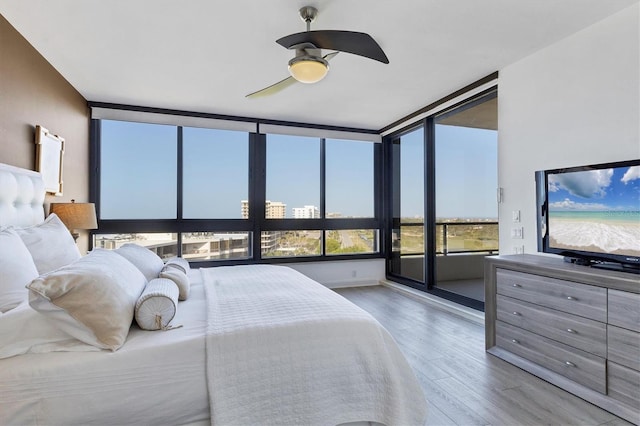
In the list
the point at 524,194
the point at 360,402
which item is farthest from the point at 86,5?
the point at 524,194

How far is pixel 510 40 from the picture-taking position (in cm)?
274

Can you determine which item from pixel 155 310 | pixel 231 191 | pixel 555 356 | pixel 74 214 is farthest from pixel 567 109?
pixel 74 214

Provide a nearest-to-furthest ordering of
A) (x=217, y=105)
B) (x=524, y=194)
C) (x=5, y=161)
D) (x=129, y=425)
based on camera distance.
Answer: (x=129, y=425), (x=5, y=161), (x=524, y=194), (x=217, y=105)

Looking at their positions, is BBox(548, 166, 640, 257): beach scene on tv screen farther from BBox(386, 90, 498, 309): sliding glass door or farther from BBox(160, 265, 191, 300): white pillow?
BBox(160, 265, 191, 300): white pillow

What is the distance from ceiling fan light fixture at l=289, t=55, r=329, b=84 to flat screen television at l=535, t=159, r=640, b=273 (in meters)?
1.98

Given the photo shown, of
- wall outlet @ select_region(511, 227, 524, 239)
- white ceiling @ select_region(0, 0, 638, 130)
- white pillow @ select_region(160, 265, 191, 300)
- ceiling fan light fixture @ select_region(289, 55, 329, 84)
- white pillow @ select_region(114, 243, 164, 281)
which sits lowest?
white pillow @ select_region(160, 265, 191, 300)

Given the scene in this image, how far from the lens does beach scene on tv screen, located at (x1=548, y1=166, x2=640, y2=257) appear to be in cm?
212

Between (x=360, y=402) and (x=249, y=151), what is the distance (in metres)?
4.12

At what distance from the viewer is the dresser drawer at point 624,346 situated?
1.86m

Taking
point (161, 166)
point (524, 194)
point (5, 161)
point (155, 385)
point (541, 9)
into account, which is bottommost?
point (155, 385)

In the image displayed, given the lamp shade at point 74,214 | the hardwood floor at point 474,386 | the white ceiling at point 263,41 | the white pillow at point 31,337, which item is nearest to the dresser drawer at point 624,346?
the hardwood floor at point 474,386

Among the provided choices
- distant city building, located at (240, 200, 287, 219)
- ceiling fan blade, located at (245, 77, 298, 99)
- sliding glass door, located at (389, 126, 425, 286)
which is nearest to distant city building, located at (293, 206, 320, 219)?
distant city building, located at (240, 200, 287, 219)

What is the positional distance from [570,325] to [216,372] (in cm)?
225

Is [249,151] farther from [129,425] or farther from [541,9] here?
[129,425]
